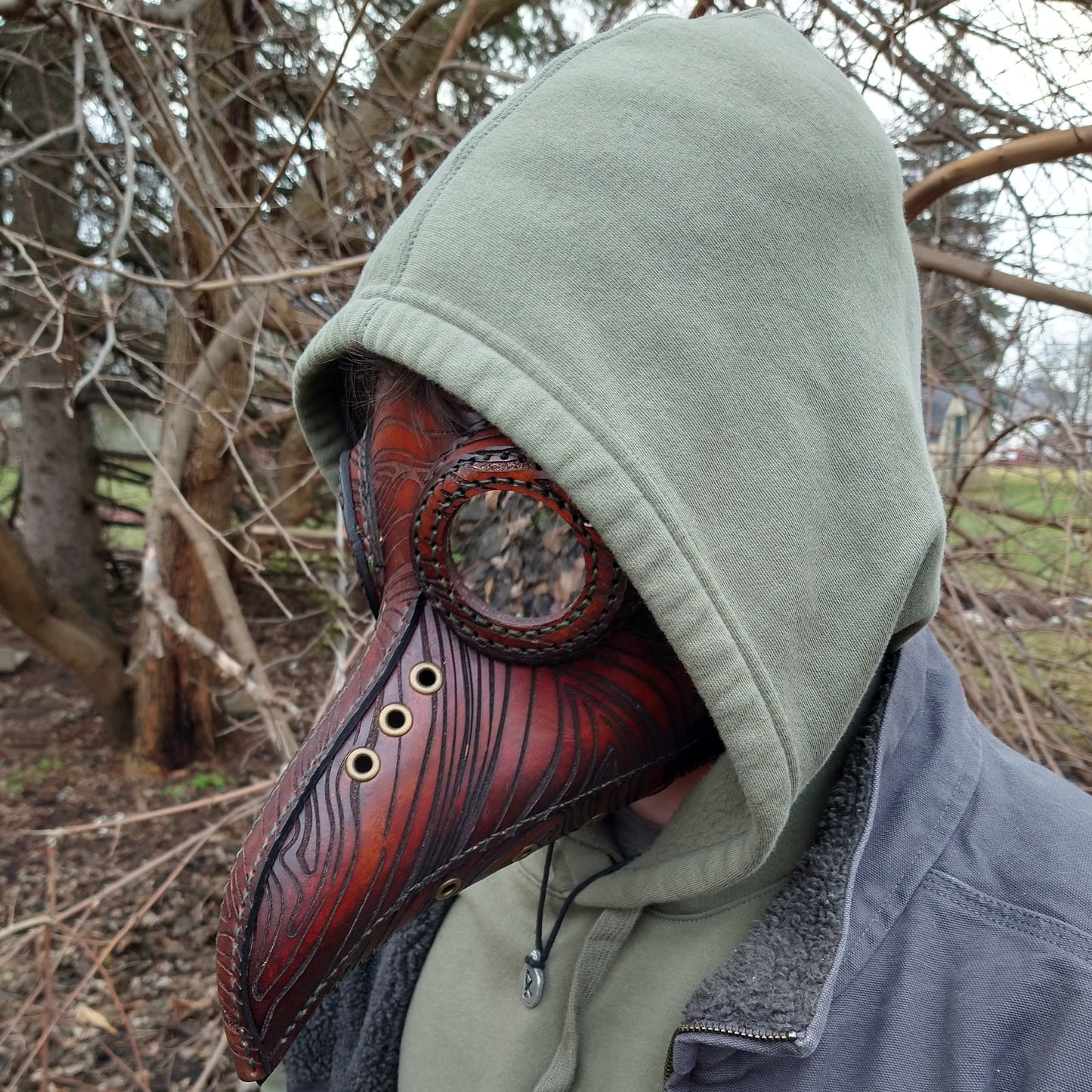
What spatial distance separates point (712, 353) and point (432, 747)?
453mm

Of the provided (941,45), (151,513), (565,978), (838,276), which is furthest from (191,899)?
(941,45)

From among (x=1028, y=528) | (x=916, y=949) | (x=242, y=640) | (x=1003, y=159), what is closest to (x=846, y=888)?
(x=916, y=949)

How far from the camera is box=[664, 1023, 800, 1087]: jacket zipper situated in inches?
30.5

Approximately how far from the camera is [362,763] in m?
0.81

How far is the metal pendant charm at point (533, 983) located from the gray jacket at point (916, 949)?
7.1 inches

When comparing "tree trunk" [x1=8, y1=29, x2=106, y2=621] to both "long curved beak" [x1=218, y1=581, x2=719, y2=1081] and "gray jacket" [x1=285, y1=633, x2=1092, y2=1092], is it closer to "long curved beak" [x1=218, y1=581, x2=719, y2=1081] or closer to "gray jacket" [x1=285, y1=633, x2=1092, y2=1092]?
"long curved beak" [x1=218, y1=581, x2=719, y2=1081]

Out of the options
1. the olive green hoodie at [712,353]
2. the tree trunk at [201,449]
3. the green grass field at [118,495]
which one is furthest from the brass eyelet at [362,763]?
the green grass field at [118,495]

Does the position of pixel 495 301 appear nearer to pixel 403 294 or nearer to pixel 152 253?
pixel 403 294

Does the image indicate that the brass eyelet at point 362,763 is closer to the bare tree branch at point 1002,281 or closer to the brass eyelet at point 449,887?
the brass eyelet at point 449,887

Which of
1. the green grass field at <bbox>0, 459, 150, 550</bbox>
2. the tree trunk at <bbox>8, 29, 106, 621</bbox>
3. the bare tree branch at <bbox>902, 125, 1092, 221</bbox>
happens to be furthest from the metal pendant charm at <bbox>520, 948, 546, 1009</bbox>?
the green grass field at <bbox>0, 459, 150, 550</bbox>

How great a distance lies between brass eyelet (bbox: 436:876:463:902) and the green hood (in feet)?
0.93

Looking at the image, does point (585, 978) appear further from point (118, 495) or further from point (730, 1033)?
point (118, 495)

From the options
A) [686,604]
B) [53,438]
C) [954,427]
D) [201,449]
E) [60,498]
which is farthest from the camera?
[60,498]

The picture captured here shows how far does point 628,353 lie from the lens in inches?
30.9
